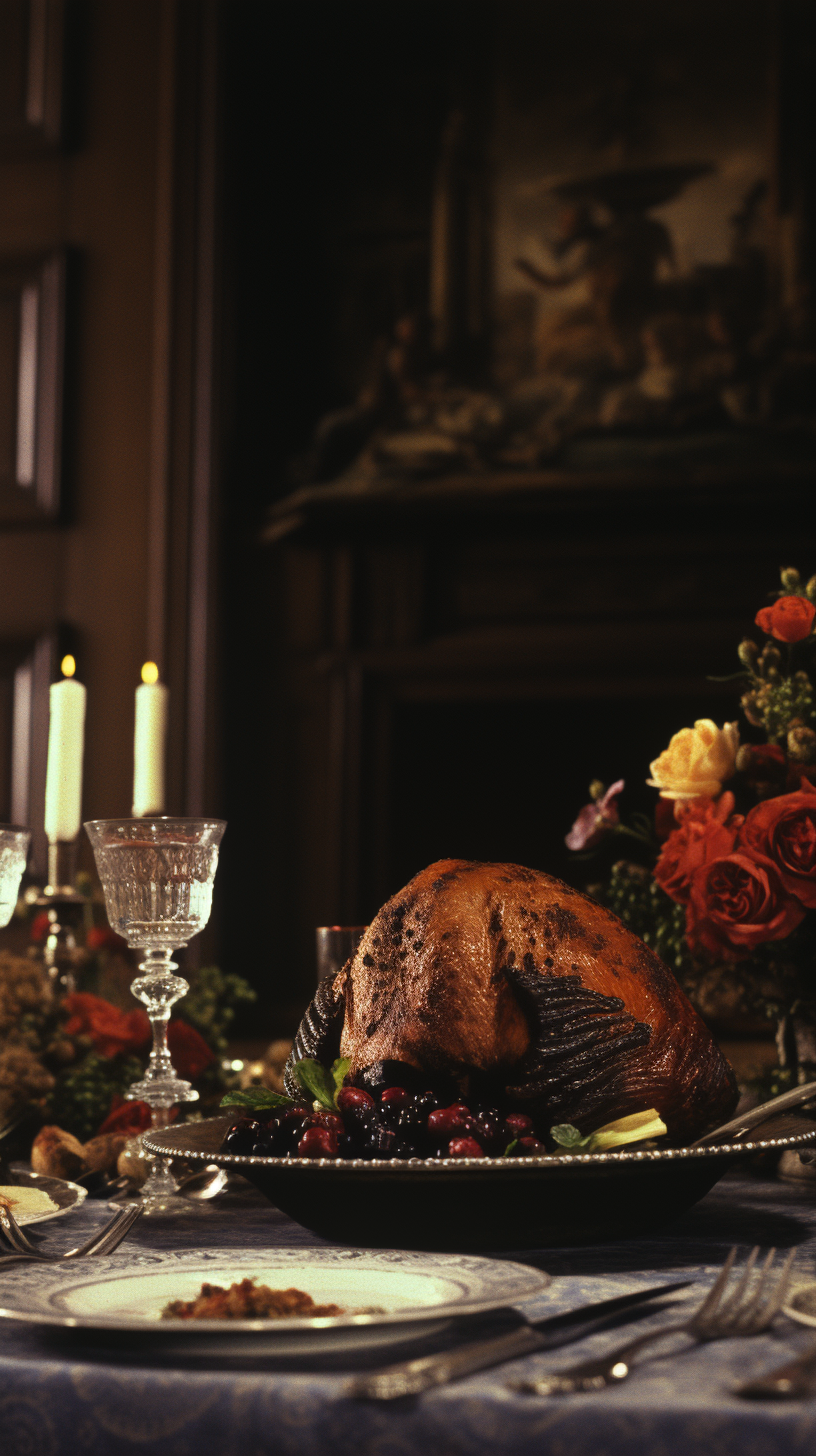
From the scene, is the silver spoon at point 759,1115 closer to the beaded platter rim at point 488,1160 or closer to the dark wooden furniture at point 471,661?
the beaded platter rim at point 488,1160

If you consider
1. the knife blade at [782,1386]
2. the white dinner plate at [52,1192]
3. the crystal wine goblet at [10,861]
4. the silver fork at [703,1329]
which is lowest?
the white dinner plate at [52,1192]

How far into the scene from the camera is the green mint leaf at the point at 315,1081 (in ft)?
3.38

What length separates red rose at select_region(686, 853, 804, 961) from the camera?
1252 millimetres

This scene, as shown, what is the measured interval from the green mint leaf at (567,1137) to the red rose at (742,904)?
1.14ft

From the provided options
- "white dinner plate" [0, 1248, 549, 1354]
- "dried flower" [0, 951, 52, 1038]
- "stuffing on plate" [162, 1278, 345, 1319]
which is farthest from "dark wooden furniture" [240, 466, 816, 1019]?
"stuffing on plate" [162, 1278, 345, 1319]

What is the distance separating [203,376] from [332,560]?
670mm

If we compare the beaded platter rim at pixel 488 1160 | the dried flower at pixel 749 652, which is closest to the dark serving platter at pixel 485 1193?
the beaded platter rim at pixel 488 1160

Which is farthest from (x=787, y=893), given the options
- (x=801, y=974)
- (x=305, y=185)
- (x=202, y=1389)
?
(x=305, y=185)

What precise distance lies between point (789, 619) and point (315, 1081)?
643 millimetres

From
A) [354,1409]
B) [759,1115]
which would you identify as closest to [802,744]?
[759,1115]

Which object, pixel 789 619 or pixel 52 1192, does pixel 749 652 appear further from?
pixel 52 1192

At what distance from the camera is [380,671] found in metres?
4.44

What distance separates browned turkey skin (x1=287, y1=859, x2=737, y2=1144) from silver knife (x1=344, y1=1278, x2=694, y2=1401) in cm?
23

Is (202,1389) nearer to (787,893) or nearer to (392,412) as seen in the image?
(787,893)
